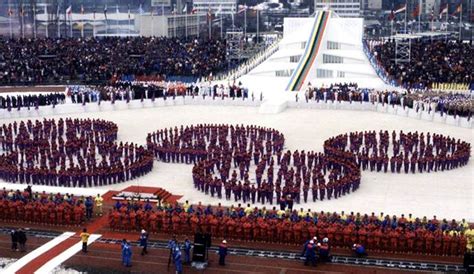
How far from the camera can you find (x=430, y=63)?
5909 centimetres

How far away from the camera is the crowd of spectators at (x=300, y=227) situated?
21656mm

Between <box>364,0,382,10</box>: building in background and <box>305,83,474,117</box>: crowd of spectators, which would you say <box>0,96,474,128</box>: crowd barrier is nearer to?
<box>305,83,474,117</box>: crowd of spectators

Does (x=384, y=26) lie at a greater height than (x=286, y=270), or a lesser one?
greater

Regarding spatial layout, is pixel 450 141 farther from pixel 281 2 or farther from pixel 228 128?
pixel 281 2

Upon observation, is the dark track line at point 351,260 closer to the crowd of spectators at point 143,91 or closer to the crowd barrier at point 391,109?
the crowd barrier at point 391,109

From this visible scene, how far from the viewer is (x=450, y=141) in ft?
112

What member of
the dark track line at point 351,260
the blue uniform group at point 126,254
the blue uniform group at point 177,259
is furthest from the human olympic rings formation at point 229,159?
the blue uniform group at point 126,254

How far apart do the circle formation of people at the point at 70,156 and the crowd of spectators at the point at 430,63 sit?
25.5 meters

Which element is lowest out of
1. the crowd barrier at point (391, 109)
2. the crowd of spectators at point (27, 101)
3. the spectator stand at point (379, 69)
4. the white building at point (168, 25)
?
the crowd barrier at point (391, 109)

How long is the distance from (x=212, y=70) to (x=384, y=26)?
5145 cm

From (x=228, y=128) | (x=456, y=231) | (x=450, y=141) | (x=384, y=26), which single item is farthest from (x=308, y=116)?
(x=384, y=26)

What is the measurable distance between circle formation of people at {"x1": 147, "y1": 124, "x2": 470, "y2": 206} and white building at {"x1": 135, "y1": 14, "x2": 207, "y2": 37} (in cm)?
5048

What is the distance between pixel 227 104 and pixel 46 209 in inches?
1073

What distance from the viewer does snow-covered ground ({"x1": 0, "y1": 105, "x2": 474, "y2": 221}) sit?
26828 millimetres
